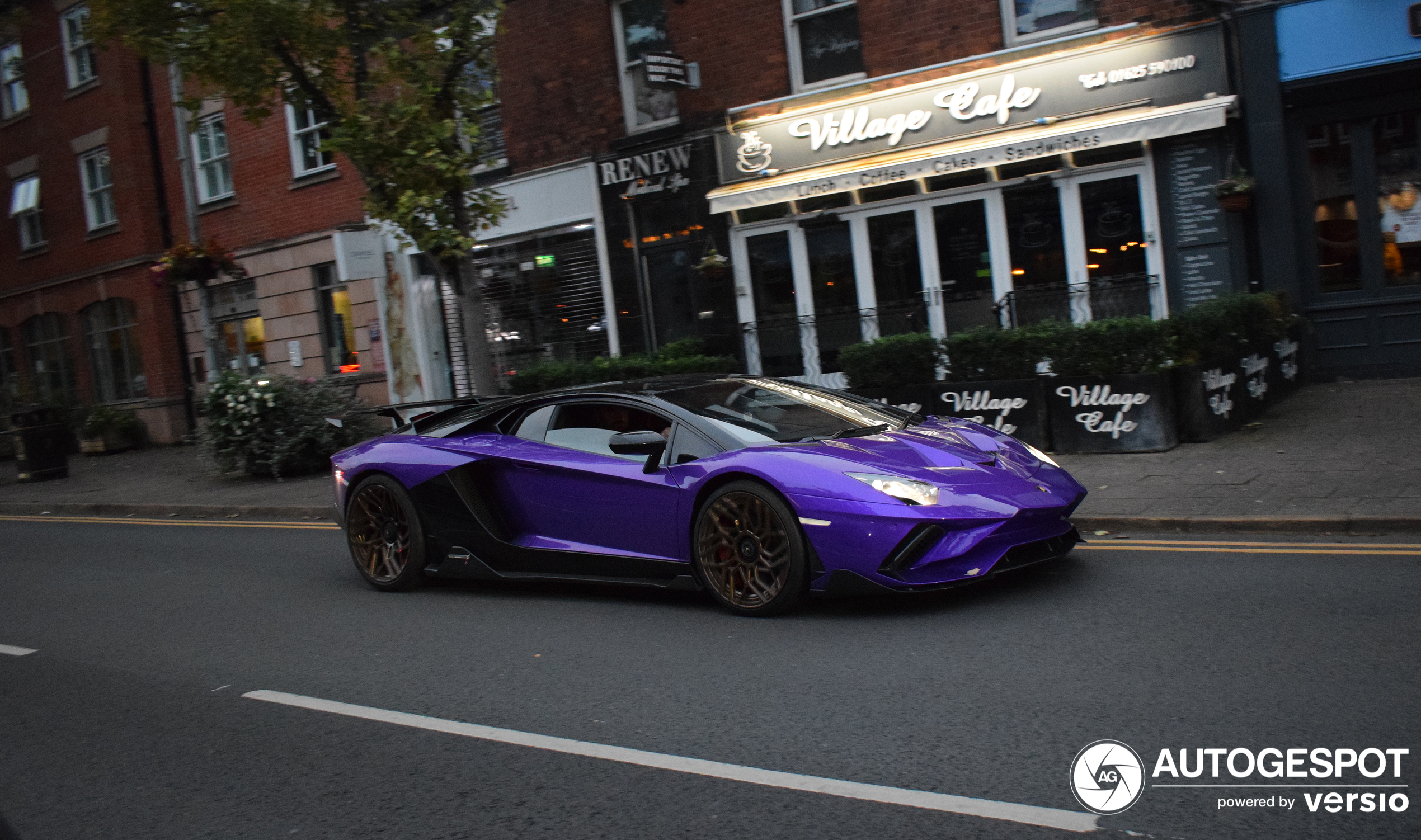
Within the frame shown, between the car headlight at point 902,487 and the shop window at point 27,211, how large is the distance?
89.8 ft

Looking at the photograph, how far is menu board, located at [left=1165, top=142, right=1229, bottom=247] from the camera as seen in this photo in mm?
12820

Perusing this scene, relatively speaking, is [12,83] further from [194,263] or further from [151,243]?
[194,263]

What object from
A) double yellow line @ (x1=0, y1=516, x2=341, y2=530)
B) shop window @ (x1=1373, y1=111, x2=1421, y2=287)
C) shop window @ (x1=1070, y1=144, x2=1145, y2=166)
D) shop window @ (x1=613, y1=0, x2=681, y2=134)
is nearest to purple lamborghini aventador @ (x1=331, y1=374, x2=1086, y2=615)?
double yellow line @ (x1=0, y1=516, x2=341, y2=530)

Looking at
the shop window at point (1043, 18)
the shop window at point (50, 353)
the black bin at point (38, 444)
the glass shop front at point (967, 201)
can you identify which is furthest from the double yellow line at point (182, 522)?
the shop window at point (50, 353)

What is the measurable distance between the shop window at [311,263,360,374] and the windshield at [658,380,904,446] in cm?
1608

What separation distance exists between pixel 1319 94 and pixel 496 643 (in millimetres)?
11098

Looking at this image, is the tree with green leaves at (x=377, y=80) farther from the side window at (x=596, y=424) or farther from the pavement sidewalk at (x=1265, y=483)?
the side window at (x=596, y=424)

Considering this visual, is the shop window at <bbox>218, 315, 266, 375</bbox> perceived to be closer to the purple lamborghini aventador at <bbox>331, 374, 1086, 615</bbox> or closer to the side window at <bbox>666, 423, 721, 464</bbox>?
the purple lamborghini aventador at <bbox>331, 374, 1086, 615</bbox>

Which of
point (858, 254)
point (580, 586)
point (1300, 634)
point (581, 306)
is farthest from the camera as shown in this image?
point (581, 306)

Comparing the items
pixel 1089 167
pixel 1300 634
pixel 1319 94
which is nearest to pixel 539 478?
pixel 1300 634

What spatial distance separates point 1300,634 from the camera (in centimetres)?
497

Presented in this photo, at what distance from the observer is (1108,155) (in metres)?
13.4

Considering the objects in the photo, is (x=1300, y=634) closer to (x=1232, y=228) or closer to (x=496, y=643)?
(x=496, y=643)

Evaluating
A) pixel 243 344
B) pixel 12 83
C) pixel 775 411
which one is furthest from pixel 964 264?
pixel 12 83
